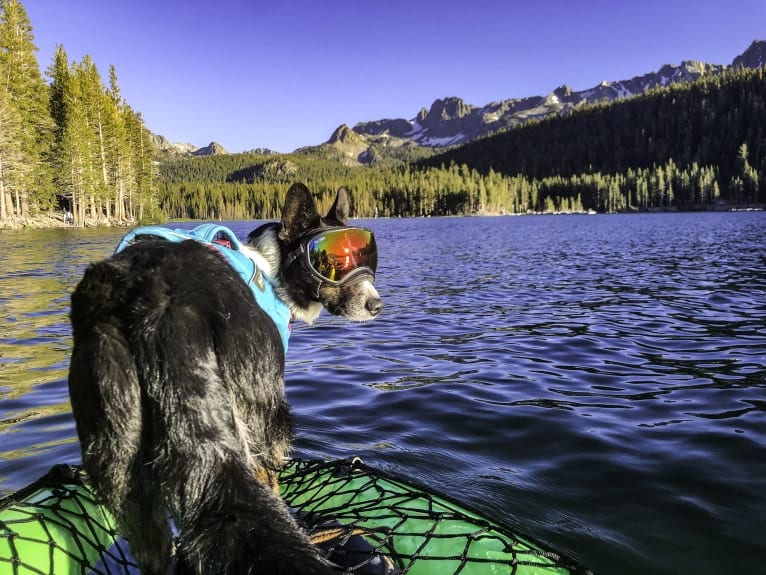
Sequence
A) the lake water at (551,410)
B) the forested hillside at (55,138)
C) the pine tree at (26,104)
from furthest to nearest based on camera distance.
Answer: the pine tree at (26,104)
the forested hillside at (55,138)
the lake water at (551,410)

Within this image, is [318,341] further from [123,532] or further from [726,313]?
[726,313]

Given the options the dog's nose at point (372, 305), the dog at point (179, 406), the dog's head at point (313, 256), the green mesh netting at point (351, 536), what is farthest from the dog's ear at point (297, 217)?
the green mesh netting at point (351, 536)

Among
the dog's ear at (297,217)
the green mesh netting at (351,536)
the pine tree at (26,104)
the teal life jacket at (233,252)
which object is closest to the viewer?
the green mesh netting at (351,536)

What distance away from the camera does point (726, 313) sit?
15.4m

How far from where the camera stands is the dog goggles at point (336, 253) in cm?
525

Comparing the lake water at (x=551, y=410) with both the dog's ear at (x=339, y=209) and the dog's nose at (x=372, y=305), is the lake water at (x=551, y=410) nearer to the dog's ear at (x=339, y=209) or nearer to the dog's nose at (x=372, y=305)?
the dog's nose at (x=372, y=305)

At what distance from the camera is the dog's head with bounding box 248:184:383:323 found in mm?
5262

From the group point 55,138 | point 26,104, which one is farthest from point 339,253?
point 55,138

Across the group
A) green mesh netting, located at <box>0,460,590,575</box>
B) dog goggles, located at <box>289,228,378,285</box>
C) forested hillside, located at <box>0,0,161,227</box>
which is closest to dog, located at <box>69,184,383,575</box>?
green mesh netting, located at <box>0,460,590,575</box>

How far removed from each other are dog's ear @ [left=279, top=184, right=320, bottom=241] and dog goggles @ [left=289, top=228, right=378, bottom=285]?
0.54 ft

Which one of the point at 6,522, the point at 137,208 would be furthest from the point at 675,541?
the point at 137,208

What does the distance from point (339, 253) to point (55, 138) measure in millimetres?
88683

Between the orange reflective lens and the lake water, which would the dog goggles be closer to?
the orange reflective lens

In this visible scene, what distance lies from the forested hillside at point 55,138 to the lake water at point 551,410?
56.4 metres
